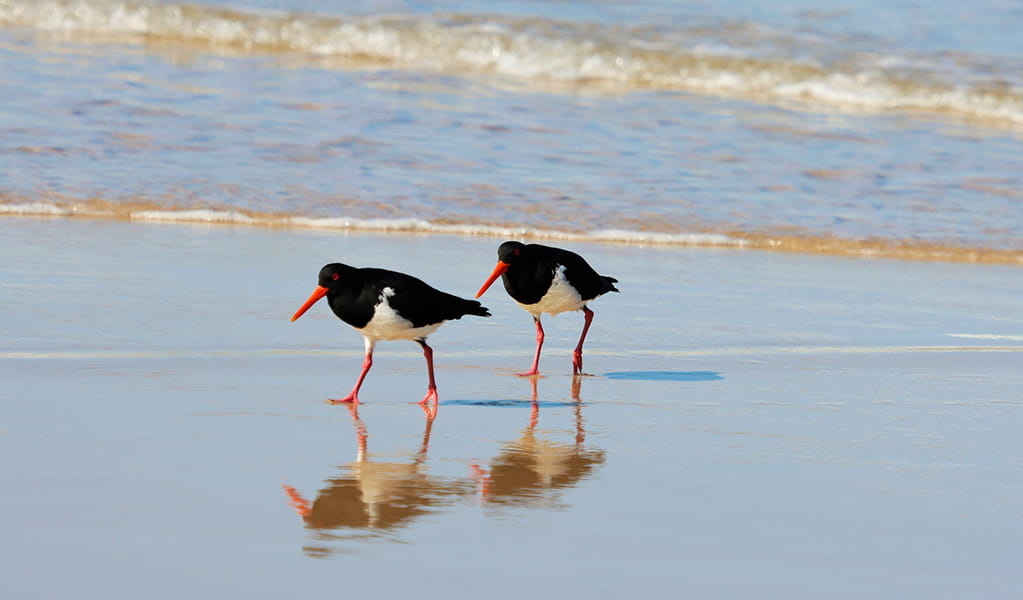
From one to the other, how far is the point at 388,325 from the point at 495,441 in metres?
0.79

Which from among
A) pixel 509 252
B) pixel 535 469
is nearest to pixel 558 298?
pixel 509 252

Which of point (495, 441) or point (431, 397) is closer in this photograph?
point (495, 441)

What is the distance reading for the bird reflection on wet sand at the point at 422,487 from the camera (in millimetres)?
3906

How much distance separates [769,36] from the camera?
21.4 m

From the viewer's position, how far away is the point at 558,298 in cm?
659

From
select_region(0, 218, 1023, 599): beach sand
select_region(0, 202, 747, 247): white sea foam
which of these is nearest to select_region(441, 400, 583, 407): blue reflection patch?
select_region(0, 218, 1023, 599): beach sand

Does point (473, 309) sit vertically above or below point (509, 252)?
below

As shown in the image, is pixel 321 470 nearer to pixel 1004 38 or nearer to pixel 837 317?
pixel 837 317

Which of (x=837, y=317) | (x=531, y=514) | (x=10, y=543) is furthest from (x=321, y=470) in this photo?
(x=837, y=317)

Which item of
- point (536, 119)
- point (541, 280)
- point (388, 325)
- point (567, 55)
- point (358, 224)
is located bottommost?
point (388, 325)

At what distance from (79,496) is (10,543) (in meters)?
0.49

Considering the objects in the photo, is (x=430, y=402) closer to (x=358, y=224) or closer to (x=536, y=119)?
(x=358, y=224)

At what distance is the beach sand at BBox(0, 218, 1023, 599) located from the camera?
361 cm

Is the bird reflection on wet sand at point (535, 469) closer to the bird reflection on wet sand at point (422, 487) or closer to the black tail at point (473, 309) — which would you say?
the bird reflection on wet sand at point (422, 487)
